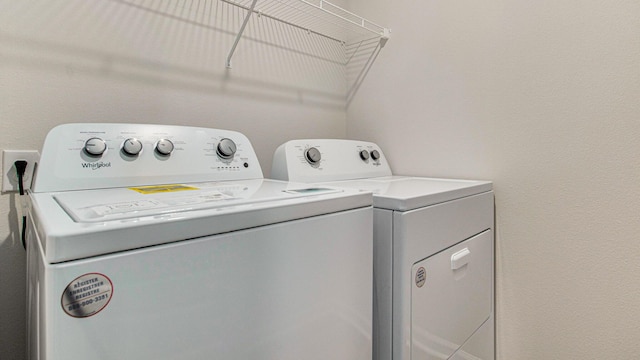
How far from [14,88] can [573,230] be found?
171 centimetres

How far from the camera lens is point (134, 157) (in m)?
0.92

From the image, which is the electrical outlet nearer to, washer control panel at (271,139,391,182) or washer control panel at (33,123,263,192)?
washer control panel at (33,123,263,192)

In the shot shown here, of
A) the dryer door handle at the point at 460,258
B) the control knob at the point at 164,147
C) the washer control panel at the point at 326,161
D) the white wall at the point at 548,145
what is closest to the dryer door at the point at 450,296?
the dryer door handle at the point at 460,258

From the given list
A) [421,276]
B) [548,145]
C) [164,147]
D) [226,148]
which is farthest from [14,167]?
[548,145]

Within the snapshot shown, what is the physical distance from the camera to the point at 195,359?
52 cm

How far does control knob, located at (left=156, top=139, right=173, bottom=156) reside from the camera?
3.14ft

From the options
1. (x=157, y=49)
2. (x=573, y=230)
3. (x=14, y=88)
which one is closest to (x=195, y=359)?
→ (x=14, y=88)

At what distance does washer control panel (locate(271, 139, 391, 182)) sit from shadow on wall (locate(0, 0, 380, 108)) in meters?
0.33

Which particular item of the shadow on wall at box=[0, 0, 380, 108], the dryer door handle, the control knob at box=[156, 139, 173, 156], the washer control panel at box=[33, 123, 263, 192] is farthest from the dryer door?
the shadow on wall at box=[0, 0, 380, 108]

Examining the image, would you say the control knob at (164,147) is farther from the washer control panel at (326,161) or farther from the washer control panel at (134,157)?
the washer control panel at (326,161)

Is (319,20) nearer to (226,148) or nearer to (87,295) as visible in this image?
(226,148)

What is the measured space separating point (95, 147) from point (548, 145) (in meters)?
1.38

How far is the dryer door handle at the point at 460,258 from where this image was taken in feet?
3.34

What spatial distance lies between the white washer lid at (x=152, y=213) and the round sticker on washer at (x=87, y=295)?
3 centimetres
